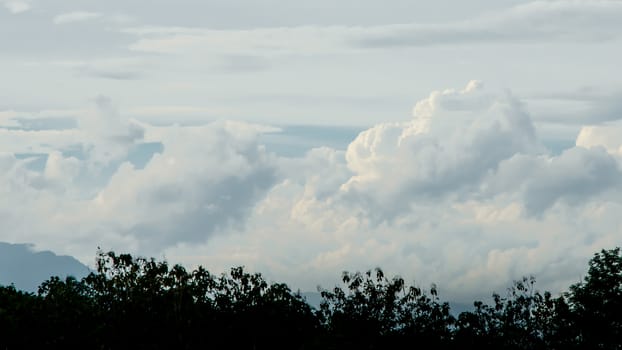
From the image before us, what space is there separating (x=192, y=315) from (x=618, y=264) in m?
32.5

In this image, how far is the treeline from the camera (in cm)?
6681

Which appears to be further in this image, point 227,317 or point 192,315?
point 227,317

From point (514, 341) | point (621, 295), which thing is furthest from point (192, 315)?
point (621, 295)

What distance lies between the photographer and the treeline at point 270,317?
6681cm

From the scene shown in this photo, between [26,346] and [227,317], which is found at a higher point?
[227,317]

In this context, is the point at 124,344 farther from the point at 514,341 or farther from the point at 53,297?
the point at 514,341

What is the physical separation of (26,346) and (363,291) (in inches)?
1126

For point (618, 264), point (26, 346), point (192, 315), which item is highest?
point (618, 264)

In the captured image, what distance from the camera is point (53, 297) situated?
6919cm

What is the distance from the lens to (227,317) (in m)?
76.5

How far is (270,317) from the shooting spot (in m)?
78.4

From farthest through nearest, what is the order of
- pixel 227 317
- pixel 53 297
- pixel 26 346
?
pixel 227 317
pixel 53 297
pixel 26 346

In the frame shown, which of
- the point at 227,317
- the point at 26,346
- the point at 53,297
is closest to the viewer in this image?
the point at 26,346

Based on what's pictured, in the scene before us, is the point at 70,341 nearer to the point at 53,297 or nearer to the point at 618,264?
the point at 53,297
